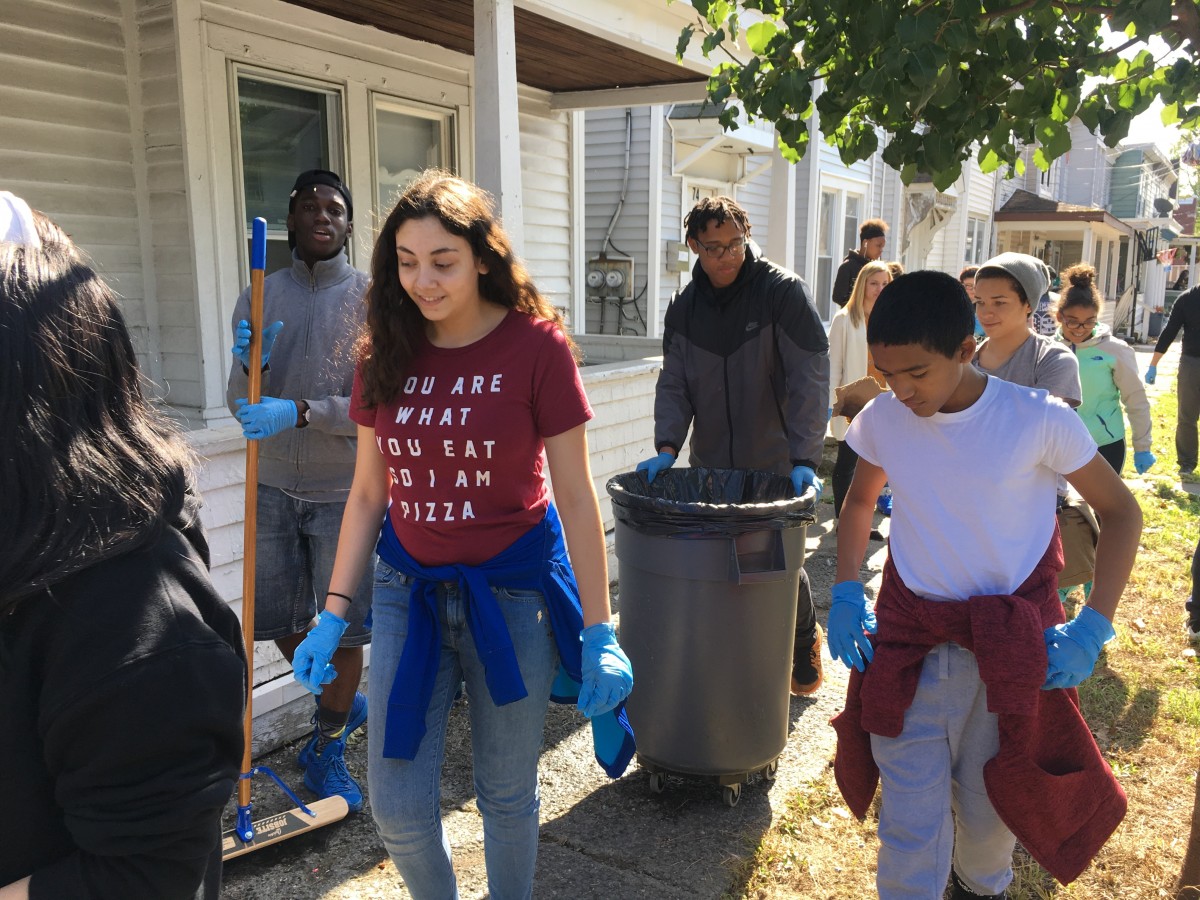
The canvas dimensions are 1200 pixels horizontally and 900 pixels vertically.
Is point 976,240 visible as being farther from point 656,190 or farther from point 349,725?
point 349,725

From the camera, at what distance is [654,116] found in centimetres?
1014

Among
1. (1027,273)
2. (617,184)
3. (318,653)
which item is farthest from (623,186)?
(318,653)

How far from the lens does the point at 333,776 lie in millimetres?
3369

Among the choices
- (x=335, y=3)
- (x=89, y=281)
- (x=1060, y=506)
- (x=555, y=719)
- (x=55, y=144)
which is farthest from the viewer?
(x=335, y=3)

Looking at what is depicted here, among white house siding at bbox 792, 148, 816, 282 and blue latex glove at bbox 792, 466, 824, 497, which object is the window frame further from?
white house siding at bbox 792, 148, 816, 282

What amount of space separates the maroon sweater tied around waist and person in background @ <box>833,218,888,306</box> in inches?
216

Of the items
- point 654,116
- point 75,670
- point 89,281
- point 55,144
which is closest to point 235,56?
point 55,144

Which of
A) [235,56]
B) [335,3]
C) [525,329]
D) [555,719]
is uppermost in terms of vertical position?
[335,3]

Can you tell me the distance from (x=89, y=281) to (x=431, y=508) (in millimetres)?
1189

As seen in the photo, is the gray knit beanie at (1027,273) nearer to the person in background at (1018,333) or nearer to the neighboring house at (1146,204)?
the person in background at (1018,333)

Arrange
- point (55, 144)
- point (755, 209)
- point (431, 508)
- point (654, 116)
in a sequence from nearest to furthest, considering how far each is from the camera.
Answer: point (431, 508) < point (55, 144) < point (654, 116) < point (755, 209)

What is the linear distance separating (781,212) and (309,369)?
19.2ft

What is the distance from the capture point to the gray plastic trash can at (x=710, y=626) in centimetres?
308

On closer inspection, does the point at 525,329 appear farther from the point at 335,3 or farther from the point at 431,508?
the point at 335,3
